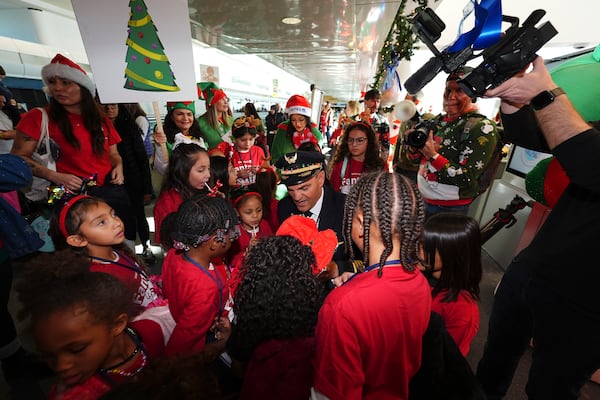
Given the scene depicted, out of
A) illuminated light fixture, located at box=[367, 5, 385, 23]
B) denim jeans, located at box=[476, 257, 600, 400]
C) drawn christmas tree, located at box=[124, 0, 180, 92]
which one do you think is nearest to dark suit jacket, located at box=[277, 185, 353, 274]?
denim jeans, located at box=[476, 257, 600, 400]

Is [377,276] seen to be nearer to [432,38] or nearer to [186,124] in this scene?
[432,38]

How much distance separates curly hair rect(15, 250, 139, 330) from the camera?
33.7 inches

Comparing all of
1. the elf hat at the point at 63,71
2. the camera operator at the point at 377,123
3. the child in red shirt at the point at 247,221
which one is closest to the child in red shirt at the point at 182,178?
the child in red shirt at the point at 247,221

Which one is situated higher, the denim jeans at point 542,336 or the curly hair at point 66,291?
the curly hair at point 66,291

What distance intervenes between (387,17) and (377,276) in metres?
4.64

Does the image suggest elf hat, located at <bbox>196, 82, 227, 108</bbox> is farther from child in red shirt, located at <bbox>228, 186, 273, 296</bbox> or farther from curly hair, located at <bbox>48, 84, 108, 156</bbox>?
child in red shirt, located at <bbox>228, 186, 273, 296</bbox>

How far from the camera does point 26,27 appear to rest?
18.9 feet

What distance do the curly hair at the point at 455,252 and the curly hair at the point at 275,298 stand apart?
841 mm

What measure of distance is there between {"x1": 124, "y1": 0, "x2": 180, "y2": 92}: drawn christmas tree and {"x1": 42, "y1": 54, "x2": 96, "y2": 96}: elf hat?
0.37m

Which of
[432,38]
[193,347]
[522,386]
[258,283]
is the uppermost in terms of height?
[432,38]

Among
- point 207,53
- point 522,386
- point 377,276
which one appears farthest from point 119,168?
point 207,53

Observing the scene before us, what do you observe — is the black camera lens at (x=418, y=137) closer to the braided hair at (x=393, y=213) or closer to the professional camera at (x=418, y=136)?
the professional camera at (x=418, y=136)

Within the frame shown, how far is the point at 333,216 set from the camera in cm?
182

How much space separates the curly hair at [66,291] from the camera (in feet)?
2.81
